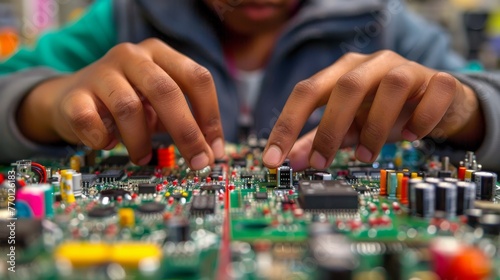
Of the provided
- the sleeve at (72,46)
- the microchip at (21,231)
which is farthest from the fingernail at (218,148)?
the sleeve at (72,46)

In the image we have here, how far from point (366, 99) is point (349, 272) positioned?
871 mm

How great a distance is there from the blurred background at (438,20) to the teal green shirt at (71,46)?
3.25ft

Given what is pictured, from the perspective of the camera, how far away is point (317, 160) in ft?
4.11

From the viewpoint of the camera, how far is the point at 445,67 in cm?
244

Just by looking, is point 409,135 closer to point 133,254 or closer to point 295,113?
point 295,113

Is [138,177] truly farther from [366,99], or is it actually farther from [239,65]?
[239,65]

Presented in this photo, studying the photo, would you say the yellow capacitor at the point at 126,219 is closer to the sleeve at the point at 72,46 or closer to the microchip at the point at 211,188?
the microchip at the point at 211,188

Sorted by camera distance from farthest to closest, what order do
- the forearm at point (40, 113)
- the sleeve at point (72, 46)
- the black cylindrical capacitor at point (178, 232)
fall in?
1. the sleeve at point (72, 46)
2. the forearm at point (40, 113)
3. the black cylindrical capacitor at point (178, 232)

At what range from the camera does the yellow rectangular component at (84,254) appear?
2.11ft

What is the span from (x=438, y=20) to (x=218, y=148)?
3686mm

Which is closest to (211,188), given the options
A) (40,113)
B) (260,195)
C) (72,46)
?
(260,195)

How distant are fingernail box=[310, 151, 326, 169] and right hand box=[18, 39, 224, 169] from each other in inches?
12.2

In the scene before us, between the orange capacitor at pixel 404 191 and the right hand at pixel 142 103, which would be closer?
the orange capacitor at pixel 404 191

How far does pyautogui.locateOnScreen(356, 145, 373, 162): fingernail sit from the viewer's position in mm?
1297
